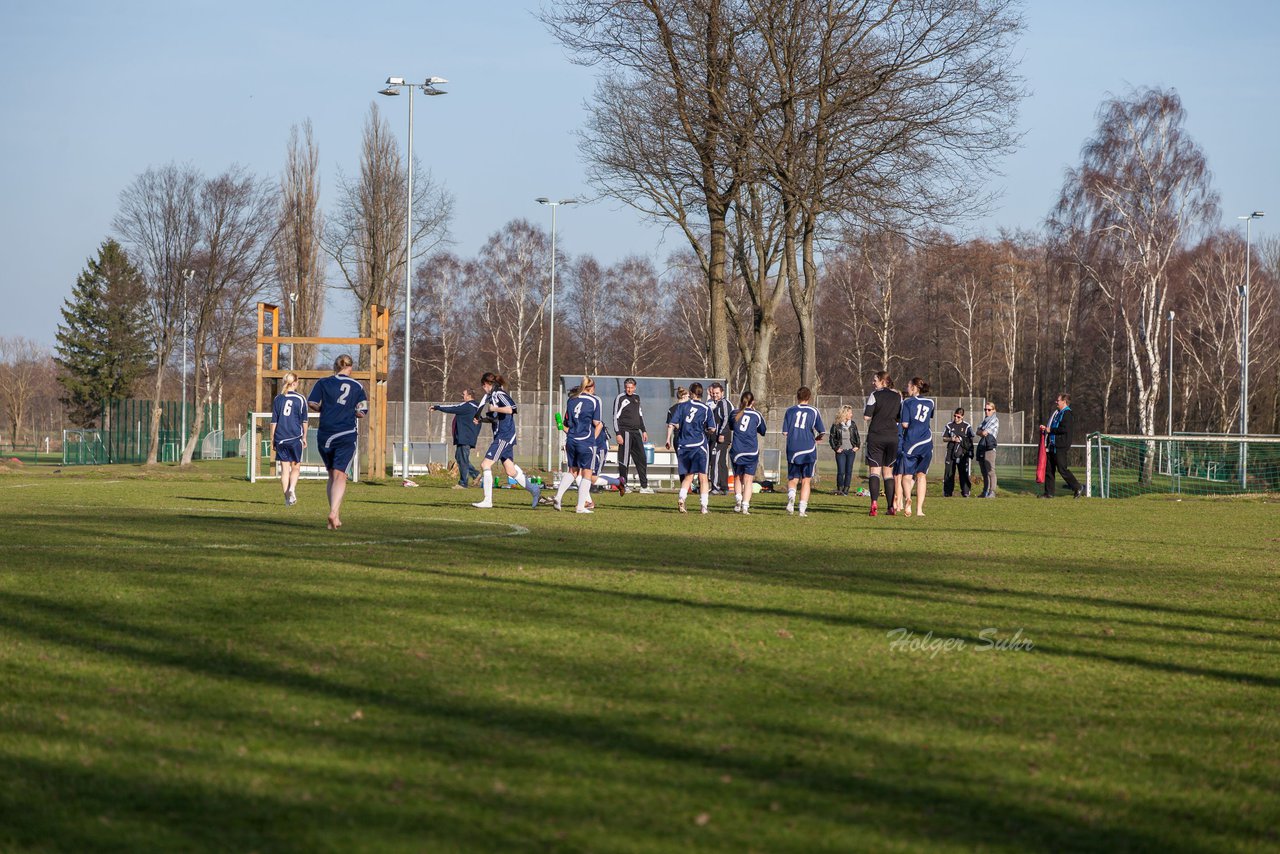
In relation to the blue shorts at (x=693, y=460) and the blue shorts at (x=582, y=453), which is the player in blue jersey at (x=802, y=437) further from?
the blue shorts at (x=582, y=453)

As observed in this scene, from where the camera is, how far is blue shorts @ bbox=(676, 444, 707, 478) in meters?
21.2

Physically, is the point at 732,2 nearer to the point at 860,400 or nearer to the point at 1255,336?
the point at 860,400

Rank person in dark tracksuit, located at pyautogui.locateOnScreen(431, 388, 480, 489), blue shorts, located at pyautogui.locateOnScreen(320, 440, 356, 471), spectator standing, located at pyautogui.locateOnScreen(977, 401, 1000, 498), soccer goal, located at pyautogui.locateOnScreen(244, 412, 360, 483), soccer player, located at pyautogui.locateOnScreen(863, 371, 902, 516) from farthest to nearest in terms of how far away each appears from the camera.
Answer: soccer goal, located at pyautogui.locateOnScreen(244, 412, 360, 483) < spectator standing, located at pyautogui.locateOnScreen(977, 401, 1000, 498) < person in dark tracksuit, located at pyautogui.locateOnScreen(431, 388, 480, 489) < soccer player, located at pyautogui.locateOnScreen(863, 371, 902, 516) < blue shorts, located at pyautogui.locateOnScreen(320, 440, 356, 471)

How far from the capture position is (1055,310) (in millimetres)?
78938

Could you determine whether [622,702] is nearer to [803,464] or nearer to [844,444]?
[803,464]

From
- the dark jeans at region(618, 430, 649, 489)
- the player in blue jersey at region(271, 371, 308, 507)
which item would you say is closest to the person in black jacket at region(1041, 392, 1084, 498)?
the dark jeans at region(618, 430, 649, 489)

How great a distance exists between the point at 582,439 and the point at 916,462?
5181 mm

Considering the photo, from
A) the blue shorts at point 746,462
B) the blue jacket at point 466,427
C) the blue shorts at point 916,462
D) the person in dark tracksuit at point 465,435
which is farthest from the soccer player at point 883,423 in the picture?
the person in dark tracksuit at point 465,435

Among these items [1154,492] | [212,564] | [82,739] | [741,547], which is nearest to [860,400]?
[1154,492]

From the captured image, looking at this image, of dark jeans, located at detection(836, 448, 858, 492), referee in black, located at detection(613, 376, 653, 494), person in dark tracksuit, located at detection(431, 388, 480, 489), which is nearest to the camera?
referee in black, located at detection(613, 376, 653, 494)

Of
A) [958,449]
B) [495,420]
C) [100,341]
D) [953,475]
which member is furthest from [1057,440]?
[100,341]

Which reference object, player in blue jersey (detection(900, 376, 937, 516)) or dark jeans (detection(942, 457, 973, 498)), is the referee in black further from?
player in blue jersey (detection(900, 376, 937, 516))

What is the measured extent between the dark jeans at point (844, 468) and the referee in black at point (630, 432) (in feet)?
14.0

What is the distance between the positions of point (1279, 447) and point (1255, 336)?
3673 centimetres
